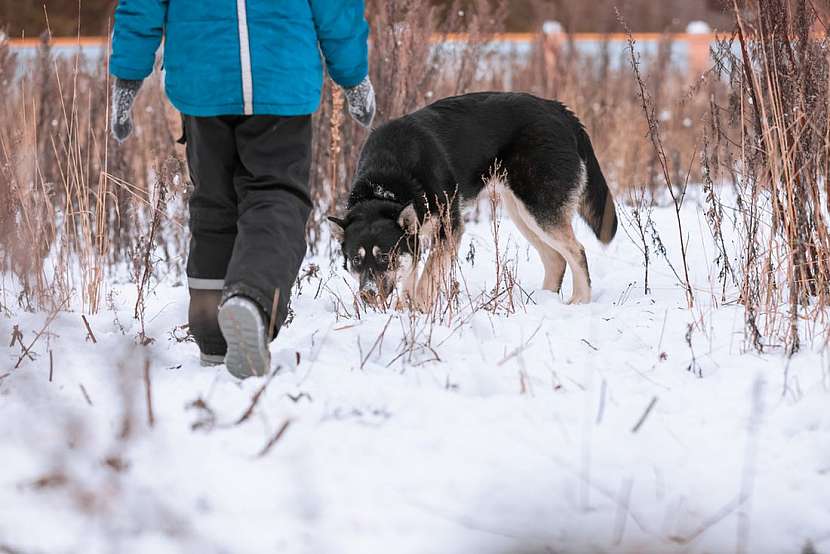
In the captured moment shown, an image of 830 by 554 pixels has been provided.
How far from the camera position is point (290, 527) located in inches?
66.8

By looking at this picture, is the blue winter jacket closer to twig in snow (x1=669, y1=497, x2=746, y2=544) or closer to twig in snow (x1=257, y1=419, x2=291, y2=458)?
twig in snow (x1=257, y1=419, x2=291, y2=458)

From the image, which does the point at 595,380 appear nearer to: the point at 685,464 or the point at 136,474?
the point at 685,464

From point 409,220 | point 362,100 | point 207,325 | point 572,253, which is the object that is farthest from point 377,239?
point 207,325

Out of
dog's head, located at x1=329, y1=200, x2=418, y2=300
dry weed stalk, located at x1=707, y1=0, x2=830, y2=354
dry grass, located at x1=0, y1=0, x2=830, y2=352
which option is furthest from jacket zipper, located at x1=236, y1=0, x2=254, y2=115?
dry weed stalk, located at x1=707, y1=0, x2=830, y2=354

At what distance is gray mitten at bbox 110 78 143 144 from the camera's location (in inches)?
108

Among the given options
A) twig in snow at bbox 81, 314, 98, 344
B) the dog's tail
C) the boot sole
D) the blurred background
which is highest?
the blurred background

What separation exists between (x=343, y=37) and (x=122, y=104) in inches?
30.1

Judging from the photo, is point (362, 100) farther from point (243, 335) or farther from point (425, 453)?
point (425, 453)

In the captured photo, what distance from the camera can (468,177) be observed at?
424 cm

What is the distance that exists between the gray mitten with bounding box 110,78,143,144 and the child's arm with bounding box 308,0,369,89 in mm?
641

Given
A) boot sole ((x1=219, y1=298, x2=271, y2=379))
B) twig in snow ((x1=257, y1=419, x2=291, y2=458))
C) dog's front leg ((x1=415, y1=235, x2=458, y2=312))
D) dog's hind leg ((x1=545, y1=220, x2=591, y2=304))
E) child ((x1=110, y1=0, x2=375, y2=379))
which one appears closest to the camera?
twig in snow ((x1=257, y1=419, x2=291, y2=458))

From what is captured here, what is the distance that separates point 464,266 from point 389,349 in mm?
2277

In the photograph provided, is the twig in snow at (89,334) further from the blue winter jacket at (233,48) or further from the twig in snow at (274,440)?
the twig in snow at (274,440)

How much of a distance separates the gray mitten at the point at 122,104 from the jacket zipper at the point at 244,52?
1.55 feet
